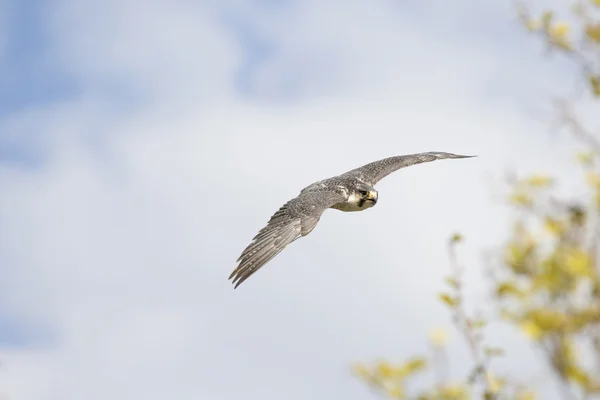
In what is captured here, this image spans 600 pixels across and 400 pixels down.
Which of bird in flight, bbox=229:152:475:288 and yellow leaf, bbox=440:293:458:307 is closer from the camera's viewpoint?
yellow leaf, bbox=440:293:458:307

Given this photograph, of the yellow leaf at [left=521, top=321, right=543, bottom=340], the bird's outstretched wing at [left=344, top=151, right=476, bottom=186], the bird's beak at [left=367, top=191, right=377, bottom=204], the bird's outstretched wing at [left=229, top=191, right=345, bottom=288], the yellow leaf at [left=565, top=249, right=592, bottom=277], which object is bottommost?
the yellow leaf at [left=521, top=321, right=543, bottom=340]

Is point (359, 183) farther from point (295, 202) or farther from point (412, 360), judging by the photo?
point (412, 360)

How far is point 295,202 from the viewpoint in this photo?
13.1m

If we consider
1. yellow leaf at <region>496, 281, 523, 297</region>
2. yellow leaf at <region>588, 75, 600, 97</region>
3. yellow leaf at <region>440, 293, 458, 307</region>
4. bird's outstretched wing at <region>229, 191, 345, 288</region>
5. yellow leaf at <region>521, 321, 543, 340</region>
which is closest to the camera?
yellow leaf at <region>521, 321, 543, 340</region>

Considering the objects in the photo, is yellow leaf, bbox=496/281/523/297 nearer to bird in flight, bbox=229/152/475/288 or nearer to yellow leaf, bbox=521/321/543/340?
yellow leaf, bbox=521/321/543/340

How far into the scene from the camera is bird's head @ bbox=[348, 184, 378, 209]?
14.6 m

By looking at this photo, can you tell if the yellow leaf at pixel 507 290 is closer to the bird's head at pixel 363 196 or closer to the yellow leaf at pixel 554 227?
the yellow leaf at pixel 554 227

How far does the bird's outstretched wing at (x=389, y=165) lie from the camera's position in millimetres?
16453

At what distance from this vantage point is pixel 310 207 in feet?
41.9

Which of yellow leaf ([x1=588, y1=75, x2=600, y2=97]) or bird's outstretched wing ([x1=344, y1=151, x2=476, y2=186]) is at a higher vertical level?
bird's outstretched wing ([x1=344, y1=151, x2=476, y2=186])

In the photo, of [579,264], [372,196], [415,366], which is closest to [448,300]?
[415,366]

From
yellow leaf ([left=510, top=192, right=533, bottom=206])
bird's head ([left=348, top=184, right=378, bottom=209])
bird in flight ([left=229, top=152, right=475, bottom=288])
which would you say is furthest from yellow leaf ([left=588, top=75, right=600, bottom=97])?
bird's head ([left=348, top=184, right=378, bottom=209])

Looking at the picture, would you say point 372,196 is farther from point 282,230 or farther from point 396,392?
point 396,392

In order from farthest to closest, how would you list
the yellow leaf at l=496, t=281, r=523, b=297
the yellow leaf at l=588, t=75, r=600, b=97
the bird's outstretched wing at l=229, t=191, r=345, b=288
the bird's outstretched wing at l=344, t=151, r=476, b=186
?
the bird's outstretched wing at l=344, t=151, r=476, b=186, the bird's outstretched wing at l=229, t=191, r=345, b=288, the yellow leaf at l=588, t=75, r=600, b=97, the yellow leaf at l=496, t=281, r=523, b=297
